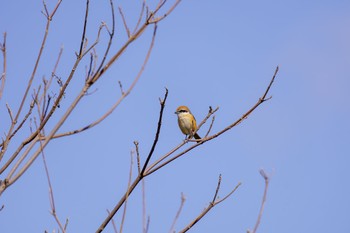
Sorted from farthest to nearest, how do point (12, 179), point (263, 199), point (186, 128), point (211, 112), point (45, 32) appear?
point (186, 128) → point (211, 112) → point (45, 32) → point (263, 199) → point (12, 179)

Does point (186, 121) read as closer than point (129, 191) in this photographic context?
No

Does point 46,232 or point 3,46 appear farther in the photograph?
point 3,46

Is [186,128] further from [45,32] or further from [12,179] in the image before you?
[12,179]

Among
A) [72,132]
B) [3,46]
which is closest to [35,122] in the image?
[72,132]

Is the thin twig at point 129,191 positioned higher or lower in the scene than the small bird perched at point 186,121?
lower

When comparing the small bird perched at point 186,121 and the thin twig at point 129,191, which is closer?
the thin twig at point 129,191

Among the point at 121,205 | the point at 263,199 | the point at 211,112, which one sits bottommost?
the point at 263,199

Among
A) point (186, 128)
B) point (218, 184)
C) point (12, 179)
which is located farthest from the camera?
point (186, 128)

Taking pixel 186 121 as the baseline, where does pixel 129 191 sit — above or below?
below

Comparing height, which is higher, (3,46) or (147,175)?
(3,46)

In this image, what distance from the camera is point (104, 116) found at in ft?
6.32

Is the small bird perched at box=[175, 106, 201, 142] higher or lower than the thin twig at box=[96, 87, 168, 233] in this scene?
higher

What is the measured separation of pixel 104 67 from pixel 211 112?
4.23 ft

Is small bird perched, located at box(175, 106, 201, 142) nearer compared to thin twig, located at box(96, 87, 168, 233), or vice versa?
thin twig, located at box(96, 87, 168, 233)
